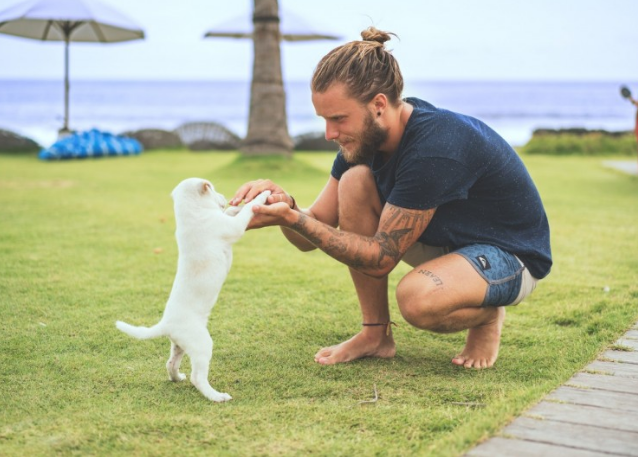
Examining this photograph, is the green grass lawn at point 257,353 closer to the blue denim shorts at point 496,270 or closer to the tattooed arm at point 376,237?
the blue denim shorts at point 496,270

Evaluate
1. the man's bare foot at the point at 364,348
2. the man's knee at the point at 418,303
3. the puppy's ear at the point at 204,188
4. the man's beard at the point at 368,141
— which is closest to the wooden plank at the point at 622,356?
the man's knee at the point at 418,303

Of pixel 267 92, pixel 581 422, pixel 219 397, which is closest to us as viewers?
pixel 581 422

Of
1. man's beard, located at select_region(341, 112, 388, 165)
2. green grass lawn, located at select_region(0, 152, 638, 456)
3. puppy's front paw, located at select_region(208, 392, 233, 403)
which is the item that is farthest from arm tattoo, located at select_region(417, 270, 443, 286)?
puppy's front paw, located at select_region(208, 392, 233, 403)

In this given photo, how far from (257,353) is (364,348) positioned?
456 mm

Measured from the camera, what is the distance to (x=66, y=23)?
1255 cm

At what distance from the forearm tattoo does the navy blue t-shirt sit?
5 centimetres

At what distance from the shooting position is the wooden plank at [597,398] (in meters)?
2.15

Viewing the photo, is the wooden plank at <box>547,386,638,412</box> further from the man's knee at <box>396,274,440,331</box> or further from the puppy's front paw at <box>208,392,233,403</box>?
the puppy's front paw at <box>208,392,233,403</box>

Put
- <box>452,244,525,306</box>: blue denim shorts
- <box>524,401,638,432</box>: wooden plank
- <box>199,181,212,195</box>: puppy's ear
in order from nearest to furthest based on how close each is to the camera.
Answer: <box>524,401,638,432</box>: wooden plank, <box>199,181,212,195</box>: puppy's ear, <box>452,244,525,306</box>: blue denim shorts

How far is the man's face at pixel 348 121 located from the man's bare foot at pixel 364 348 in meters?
0.79

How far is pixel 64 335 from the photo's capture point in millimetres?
3045

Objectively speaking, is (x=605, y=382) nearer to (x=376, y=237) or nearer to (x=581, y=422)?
(x=581, y=422)

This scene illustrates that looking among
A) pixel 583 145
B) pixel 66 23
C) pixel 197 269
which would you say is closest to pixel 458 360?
pixel 197 269

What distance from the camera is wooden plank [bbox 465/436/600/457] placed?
1797mm
